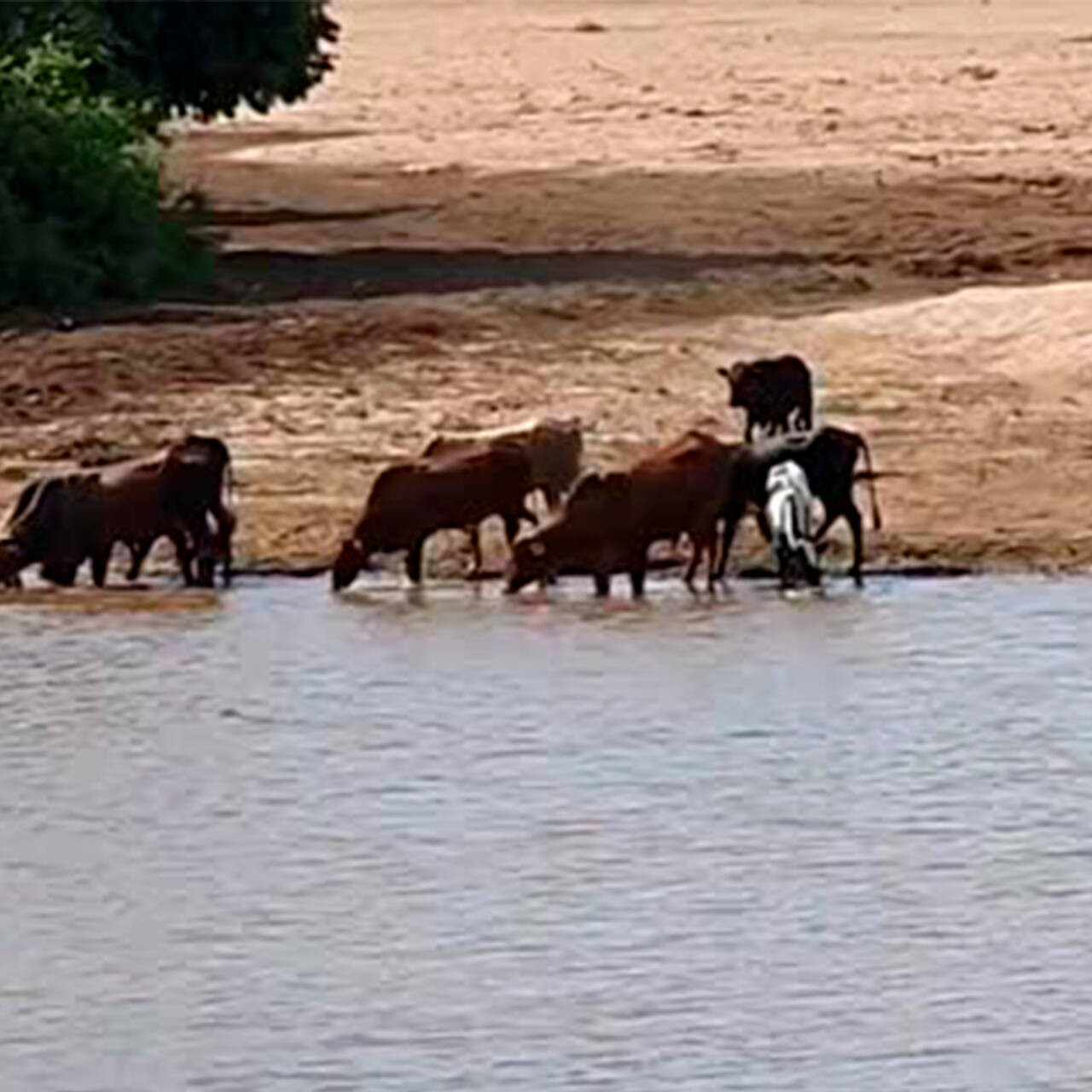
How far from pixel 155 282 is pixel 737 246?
4184 millimetres

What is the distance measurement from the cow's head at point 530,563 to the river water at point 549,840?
0.16 m

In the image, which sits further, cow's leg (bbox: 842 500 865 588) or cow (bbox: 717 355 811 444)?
cow (bbox: 717 355 811 444)

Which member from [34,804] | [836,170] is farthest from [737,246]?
[34,804]

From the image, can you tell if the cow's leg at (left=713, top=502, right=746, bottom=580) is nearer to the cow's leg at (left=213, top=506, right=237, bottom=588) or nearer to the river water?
the river water

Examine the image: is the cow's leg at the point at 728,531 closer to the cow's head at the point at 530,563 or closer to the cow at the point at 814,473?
the cow at the point at 814,473

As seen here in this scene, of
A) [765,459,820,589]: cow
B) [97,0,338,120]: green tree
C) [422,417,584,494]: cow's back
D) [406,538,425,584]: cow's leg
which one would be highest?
[97,0,338,120]: green tree

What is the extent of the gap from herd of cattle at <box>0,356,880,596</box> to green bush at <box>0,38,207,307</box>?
7.54 metres

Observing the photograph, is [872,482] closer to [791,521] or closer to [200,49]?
[791,521]

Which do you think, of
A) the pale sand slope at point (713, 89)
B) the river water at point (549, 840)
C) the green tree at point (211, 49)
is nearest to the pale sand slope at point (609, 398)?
the river water at point (549, 840)

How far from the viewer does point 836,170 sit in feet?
116

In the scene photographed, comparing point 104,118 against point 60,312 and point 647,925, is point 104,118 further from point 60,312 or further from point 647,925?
point 647,925

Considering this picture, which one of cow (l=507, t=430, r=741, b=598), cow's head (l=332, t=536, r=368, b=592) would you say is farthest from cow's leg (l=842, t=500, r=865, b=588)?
cow's head (l=332, t=536, r=368, b=592)

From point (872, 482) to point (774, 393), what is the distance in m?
1.11

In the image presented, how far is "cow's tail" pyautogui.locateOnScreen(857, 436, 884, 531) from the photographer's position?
18344 millimetres
